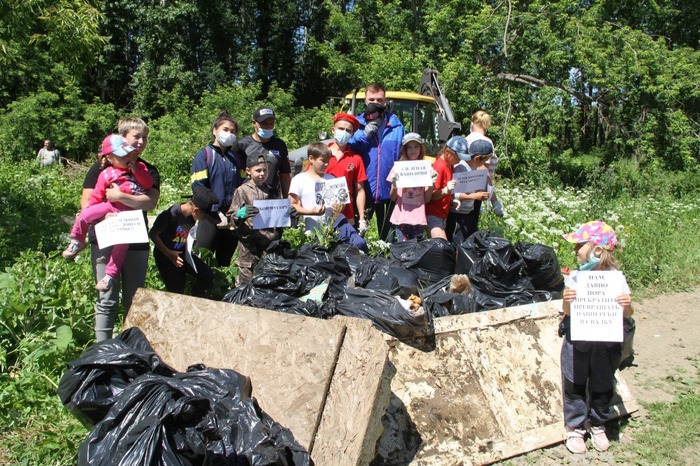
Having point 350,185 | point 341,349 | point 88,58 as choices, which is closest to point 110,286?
point 341,349

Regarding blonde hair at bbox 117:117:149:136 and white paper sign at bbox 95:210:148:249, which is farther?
blonde hair at bbox 117:117:149:136

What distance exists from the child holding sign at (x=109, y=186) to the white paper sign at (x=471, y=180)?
300 cm

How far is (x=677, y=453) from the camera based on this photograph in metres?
3.86

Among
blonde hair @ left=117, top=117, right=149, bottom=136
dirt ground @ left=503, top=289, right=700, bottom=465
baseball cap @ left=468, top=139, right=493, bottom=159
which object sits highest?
blonde hair @ left=117, top=117, right=149, bottom=136

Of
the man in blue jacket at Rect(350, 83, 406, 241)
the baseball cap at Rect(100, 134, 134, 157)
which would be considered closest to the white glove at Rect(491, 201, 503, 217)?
the man in blue jacket at Rect(350, 83, 406, 241)

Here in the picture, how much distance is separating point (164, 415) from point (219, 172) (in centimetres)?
267

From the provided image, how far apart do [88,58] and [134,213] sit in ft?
18.2

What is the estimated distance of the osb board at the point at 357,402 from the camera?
3061 millimetres

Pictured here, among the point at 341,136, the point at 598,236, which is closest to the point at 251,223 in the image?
the point at 341,136

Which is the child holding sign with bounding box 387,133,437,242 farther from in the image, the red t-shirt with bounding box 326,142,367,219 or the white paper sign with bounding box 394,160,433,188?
the red t-shirt with bounding box 326,142,367,219

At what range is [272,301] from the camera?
434cm

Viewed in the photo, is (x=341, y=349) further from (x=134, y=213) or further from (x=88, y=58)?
(x=88, y=58)

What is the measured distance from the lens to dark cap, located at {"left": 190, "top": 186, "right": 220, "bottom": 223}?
4672 millimetres

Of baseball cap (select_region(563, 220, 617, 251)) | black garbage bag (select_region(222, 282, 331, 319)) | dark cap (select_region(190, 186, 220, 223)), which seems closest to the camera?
baseball cap (select_region(563, 220, 617, 251))
